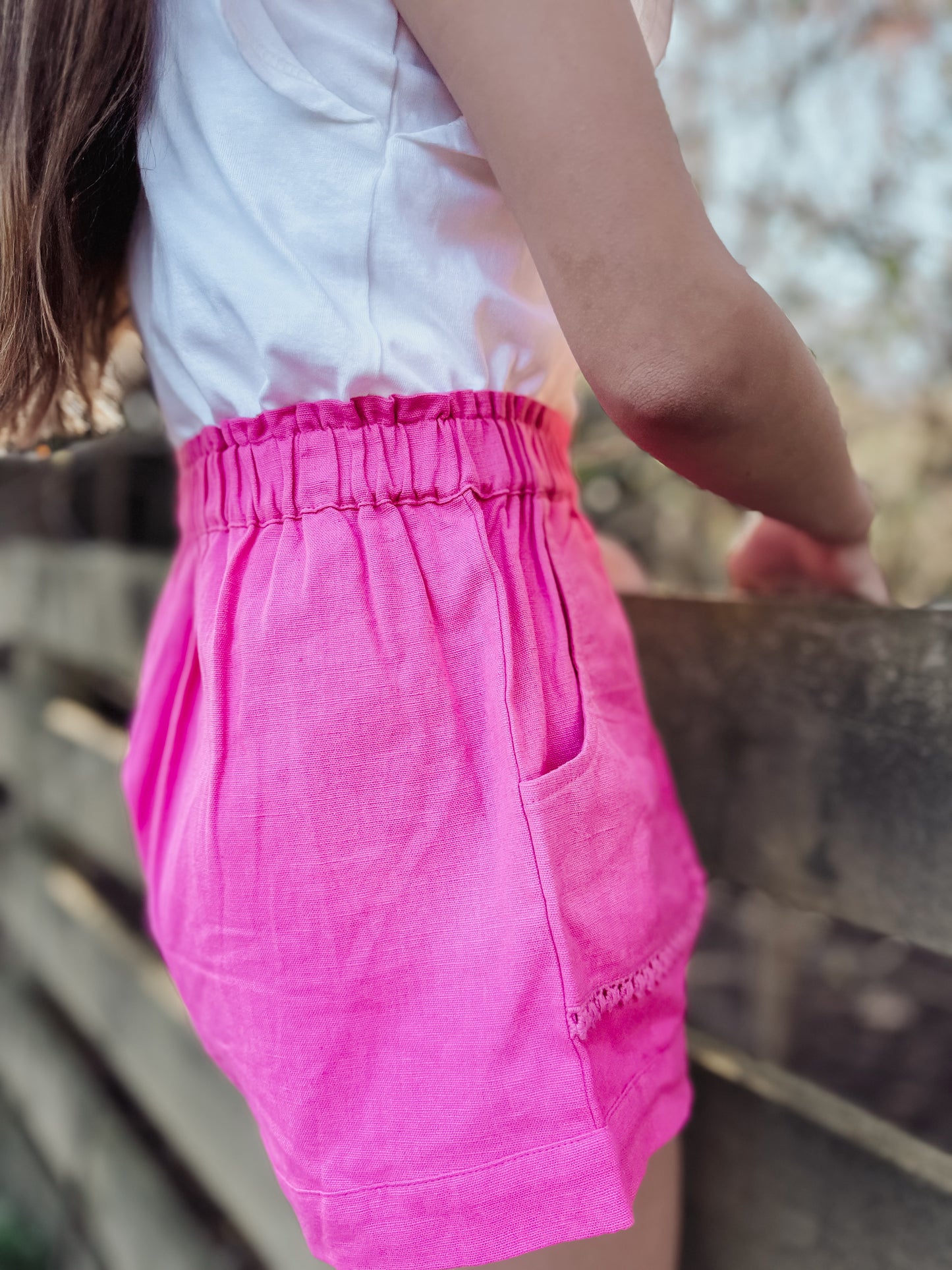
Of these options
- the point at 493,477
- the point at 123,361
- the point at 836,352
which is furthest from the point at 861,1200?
the point at 836,352

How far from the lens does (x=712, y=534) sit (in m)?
2.83

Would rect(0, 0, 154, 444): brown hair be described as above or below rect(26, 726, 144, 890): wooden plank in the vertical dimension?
above

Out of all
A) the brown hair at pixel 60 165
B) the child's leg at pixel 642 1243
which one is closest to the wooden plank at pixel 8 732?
the brown hair at pixel 60 165

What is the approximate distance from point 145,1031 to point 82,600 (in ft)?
3.06

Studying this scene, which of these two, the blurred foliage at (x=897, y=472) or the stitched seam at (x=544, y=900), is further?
the blurred foliage at (x=897, y=472)

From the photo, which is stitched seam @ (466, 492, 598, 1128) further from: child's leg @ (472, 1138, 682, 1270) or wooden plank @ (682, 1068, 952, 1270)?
→ wooden plank @ (682, 1068, 952, 1270)

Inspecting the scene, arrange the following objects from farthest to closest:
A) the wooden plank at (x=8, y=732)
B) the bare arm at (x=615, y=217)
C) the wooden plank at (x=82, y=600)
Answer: the wooden plank at (x=8, y=732) → the wooden plank at (x=82, y=600) → the bare arm at (x=615, y=217)

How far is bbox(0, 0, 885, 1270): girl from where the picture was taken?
0.59 metres

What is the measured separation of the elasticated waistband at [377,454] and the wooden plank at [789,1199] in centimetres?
70

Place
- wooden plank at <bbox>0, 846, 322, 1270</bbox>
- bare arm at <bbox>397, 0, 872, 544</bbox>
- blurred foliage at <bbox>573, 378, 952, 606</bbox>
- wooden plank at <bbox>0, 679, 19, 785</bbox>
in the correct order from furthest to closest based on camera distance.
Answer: wooden plank at <bbox>0, 679, 19, 785</bbox> < blurred foliage at <bbox>573, 378, 952, 606</bbox> < wooden plank at <bbox>0, 846, 322, 1270</bbox> < bare arm at <bbox>397, 0, 872, 544</bbox>

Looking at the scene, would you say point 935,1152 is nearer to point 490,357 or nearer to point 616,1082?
point 616,1082

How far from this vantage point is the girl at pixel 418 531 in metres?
Answer: 0.59

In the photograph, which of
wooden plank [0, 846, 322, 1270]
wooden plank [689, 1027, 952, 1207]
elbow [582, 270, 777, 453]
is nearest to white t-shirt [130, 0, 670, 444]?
elbow [582, 270, 777, 453]

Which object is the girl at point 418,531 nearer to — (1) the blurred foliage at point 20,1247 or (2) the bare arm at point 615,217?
(2) the bare arm at point 615,217
